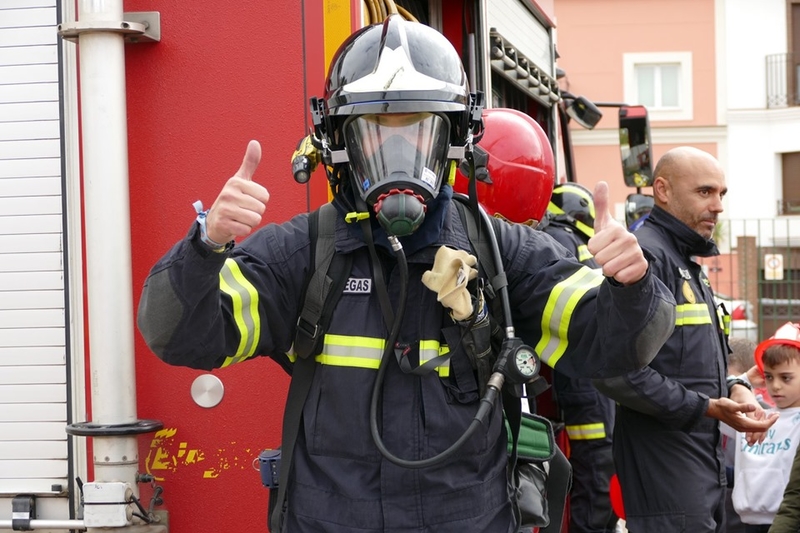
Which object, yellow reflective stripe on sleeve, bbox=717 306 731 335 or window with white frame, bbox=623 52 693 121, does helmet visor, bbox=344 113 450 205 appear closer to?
yellow reflective stripe on sleeve, bbox=717 306 731 335

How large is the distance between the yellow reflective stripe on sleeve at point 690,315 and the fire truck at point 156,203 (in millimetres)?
1532

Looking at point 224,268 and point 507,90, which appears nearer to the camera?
point 224,268

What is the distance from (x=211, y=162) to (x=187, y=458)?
0.82 metres

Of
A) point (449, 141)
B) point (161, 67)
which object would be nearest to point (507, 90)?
point (161, 67)

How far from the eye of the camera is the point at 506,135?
13.7 feet

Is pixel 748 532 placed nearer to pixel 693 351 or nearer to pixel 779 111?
pixel 693 351

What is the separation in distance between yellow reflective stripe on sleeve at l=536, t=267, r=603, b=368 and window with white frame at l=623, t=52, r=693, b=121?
25.5 meters

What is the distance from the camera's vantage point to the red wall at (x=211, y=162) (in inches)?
123

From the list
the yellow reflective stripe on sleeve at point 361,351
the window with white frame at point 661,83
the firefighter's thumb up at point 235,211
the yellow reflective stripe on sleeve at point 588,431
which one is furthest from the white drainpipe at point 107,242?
the window with white frame at point 661,83

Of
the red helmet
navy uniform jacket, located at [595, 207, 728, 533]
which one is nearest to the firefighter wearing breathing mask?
navy uniform jacket, located at [595, 207, 728, 533]

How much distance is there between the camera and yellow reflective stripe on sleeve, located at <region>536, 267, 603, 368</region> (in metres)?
2.52

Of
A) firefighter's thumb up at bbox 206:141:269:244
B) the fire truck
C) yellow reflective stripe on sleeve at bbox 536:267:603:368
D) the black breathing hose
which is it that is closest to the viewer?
firefighter's thumb up at bbox 206:141:269:244

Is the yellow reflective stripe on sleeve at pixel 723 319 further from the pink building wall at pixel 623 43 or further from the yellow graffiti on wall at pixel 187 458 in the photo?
the pink building wall at pixel 623 43

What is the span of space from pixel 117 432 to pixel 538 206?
1.86 m
